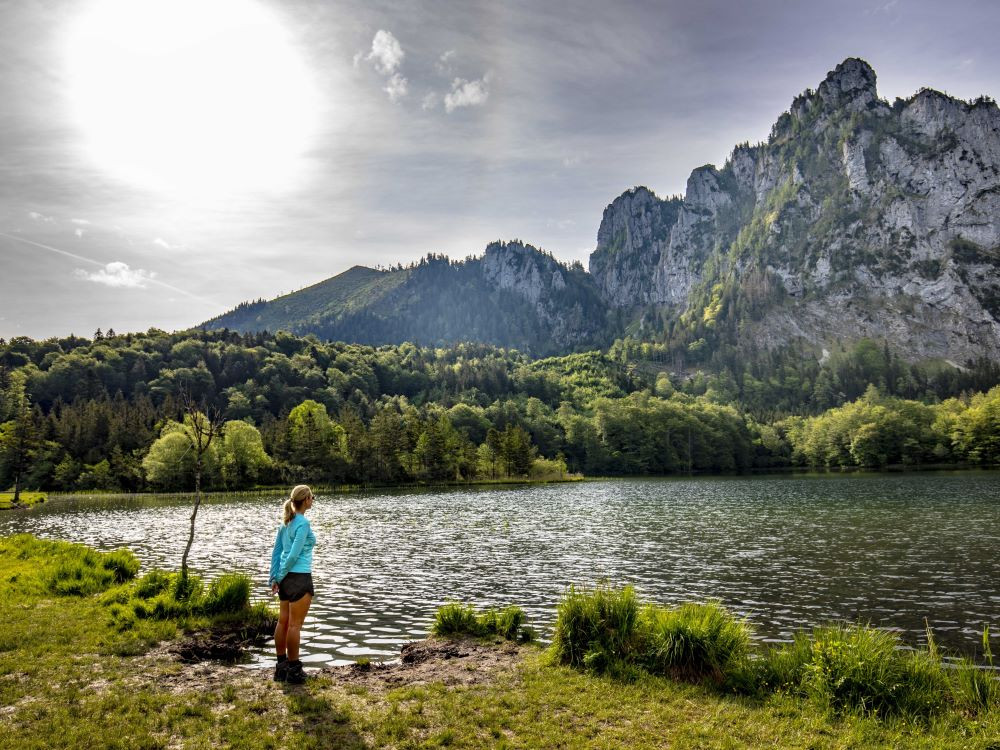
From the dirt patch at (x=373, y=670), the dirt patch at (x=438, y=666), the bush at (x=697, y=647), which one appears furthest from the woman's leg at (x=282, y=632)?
the bush at (x=697, y=647)

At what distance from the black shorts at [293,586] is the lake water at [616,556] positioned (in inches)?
160

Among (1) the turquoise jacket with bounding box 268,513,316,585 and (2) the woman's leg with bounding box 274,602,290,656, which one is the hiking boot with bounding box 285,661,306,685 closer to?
(2) the woman's leg with bounding box 274,602,290,656

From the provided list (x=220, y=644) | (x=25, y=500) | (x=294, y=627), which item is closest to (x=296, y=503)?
(x=294, y=627)

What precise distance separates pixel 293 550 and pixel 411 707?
4161 mm

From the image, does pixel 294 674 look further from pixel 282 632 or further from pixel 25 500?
pixel 25 500

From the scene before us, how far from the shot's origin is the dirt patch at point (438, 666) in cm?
1334

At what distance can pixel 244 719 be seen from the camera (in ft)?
34.3

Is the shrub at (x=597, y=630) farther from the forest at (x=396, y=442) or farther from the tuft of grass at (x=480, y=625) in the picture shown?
the forest at (x=396, y=442)

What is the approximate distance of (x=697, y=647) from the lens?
1359cm

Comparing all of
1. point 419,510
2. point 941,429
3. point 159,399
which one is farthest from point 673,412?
point 159,399

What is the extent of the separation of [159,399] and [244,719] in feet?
703

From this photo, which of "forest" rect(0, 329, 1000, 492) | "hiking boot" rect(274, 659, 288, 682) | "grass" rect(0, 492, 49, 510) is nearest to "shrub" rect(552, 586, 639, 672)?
"hiking boot" rect(274, 659, 288, 682)

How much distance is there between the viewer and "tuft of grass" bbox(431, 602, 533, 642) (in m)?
17.5

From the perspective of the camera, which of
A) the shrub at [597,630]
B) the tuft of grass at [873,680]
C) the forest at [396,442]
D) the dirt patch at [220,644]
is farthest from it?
the forest at [396,442]
